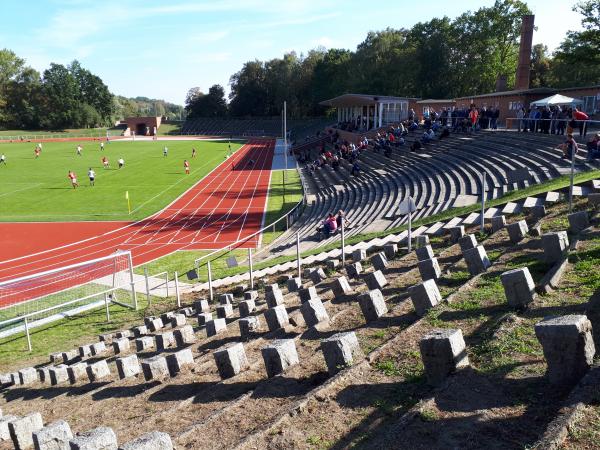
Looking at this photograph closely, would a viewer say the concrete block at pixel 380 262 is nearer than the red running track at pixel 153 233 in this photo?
Yes

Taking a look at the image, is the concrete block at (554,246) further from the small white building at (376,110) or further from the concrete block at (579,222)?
the small white building at (376,110)

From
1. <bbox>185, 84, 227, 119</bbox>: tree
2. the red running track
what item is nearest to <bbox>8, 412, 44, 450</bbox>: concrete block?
the red running track

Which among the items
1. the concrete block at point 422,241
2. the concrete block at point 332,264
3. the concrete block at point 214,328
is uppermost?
the concrete block at point 422,241

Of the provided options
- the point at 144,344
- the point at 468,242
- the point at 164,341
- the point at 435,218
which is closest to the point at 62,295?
the point at 144,344

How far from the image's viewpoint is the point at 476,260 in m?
8.06

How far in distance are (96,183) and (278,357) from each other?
4135 cm

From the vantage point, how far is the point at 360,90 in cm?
7906

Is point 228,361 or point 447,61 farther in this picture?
Result: point 447,61

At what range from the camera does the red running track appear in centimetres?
2261

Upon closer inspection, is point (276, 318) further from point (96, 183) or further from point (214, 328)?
point (96, 183)

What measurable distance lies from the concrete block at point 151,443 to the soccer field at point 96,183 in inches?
1083

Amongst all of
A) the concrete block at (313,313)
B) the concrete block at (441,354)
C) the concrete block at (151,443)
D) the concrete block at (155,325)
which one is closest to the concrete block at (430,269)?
the concrete block at (313,313)

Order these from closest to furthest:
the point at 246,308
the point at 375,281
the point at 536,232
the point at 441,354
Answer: the point at 441,354, the point at 375,281, the point at 536,232, the point at 246,308

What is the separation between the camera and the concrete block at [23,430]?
605 centimetres
